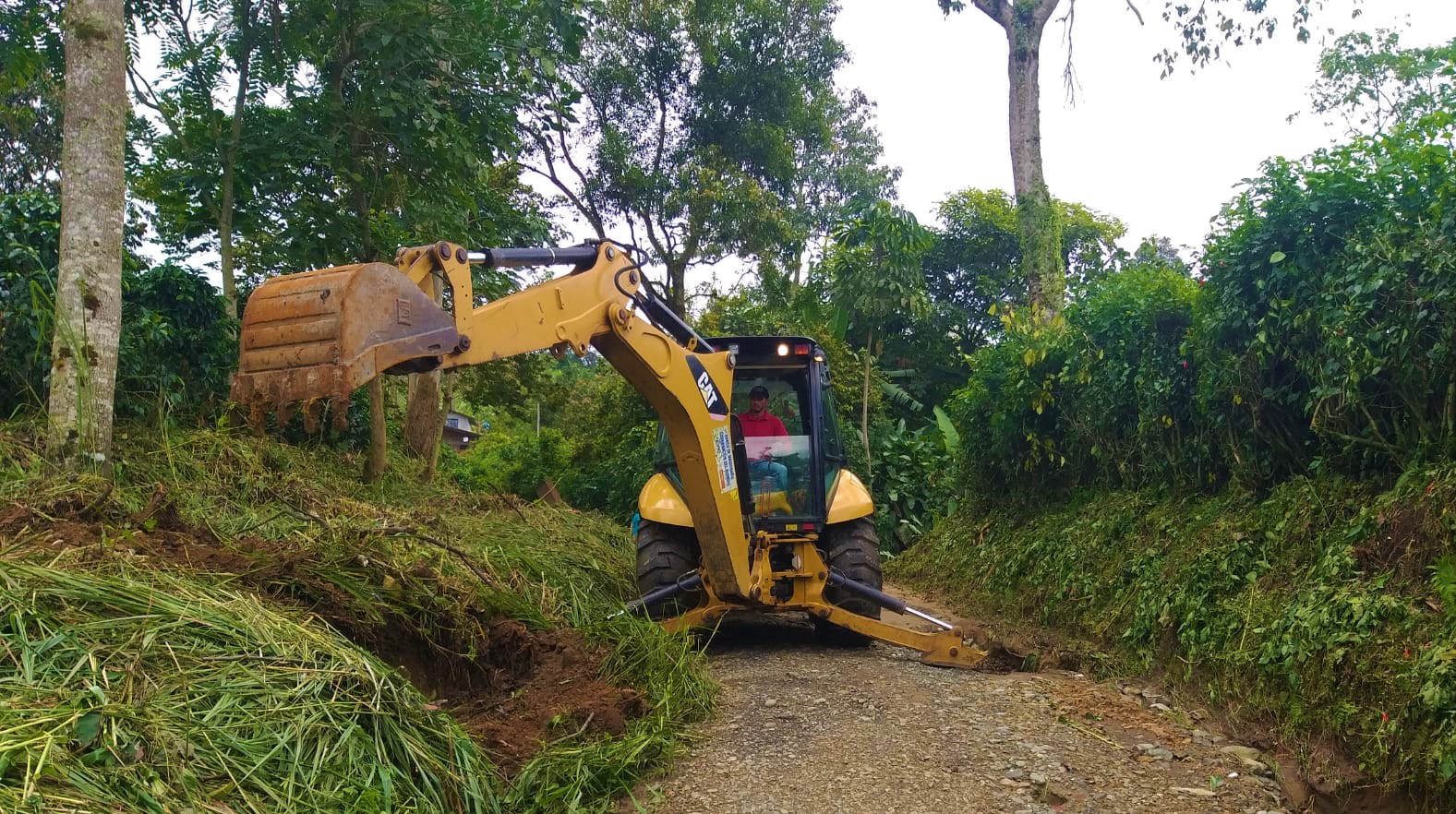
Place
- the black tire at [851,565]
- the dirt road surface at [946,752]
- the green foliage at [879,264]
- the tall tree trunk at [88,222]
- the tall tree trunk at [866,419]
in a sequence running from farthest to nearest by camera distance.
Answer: the green foliage at [879,264], the tall tree trunk at [866,419], the black tire at [851,565], the tall tree trunk at [88,222], the dirt road surface at [946,752]

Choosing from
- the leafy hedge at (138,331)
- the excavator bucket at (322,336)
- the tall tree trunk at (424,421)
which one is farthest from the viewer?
the tall tree trunk at (424,421)

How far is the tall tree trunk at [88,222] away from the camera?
5875 mm

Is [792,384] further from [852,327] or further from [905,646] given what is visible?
[852,327]

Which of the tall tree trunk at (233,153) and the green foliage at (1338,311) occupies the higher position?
the tall tree trunk at (233,153)

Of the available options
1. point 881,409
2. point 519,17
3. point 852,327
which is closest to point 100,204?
point 519,17

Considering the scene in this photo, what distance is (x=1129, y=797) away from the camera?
4.08 m

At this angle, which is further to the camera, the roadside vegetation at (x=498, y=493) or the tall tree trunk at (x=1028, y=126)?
the tall tree trunk at (x=1028, y=126)

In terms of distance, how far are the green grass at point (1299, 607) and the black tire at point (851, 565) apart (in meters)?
1.60

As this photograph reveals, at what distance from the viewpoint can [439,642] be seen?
16.0 ft

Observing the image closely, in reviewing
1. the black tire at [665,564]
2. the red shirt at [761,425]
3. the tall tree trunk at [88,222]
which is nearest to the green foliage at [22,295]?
the tall tree trunk at [88,222]

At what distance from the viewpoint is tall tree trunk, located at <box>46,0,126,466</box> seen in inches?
231

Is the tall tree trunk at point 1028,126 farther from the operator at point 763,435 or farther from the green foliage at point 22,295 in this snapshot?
the green foliage at point 22,295

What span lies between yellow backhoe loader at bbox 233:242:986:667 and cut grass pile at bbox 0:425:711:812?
0.79m

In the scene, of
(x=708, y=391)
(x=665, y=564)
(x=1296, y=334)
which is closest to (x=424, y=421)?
(x=665, y=564)
